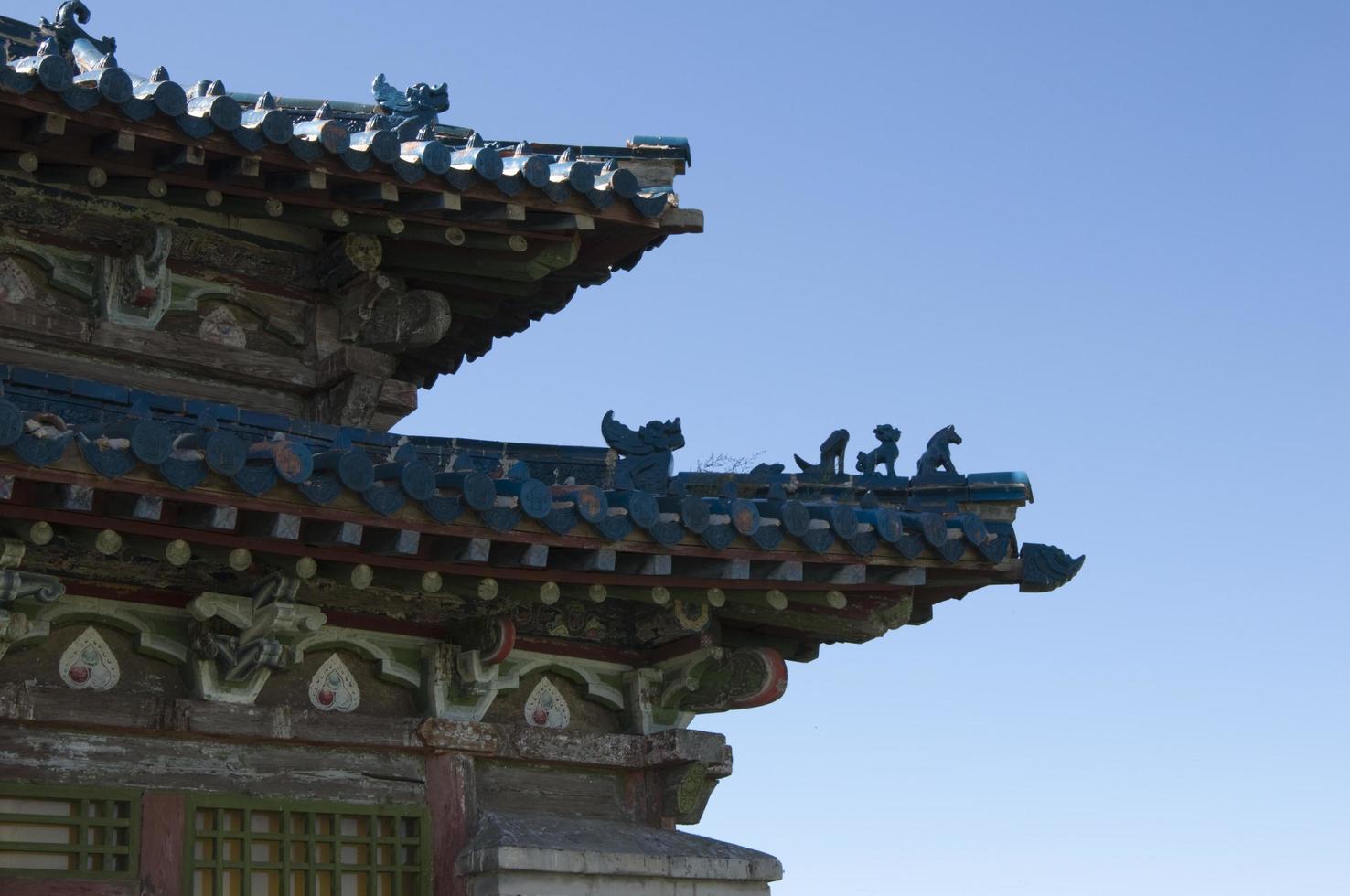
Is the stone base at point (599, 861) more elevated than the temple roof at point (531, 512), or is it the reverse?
the temple roof at point (531, 512)

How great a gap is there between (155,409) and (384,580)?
4.91 ft

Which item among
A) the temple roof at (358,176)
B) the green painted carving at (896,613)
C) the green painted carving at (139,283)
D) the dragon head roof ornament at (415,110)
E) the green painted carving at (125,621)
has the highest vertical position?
the dragon head roof ornament at (415,110)

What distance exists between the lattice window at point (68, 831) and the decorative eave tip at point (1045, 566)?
5072 millimetres

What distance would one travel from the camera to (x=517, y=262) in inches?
433

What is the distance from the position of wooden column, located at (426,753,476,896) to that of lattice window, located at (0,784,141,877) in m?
1.69

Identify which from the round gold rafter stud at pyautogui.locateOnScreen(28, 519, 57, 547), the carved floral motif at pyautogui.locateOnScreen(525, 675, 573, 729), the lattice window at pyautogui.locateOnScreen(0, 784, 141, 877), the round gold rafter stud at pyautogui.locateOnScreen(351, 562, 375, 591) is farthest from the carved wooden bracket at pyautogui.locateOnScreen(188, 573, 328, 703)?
the carved floral motif at pyautogui.locateOnScreen(525, 675, 573, 729)

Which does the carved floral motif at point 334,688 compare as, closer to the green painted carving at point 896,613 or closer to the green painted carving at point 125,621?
the green painted carving at point 125,621

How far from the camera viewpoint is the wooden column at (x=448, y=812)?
966 centimetres

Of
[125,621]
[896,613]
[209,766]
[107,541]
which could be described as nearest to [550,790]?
[209,766]

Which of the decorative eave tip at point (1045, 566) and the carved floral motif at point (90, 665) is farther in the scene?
the decorative eave tip at point (1045, 566)

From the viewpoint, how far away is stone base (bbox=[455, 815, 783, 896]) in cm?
941

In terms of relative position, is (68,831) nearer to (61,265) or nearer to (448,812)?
(448,812)

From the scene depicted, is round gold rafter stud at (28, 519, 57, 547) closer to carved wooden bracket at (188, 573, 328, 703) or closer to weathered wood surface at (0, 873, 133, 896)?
carved wooden bracket at (188, 573, 328, 703)

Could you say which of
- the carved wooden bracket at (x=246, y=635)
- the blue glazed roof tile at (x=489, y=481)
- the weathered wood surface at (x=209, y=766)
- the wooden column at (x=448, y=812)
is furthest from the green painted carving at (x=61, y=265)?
the wooden column at (x=448, y=812)
